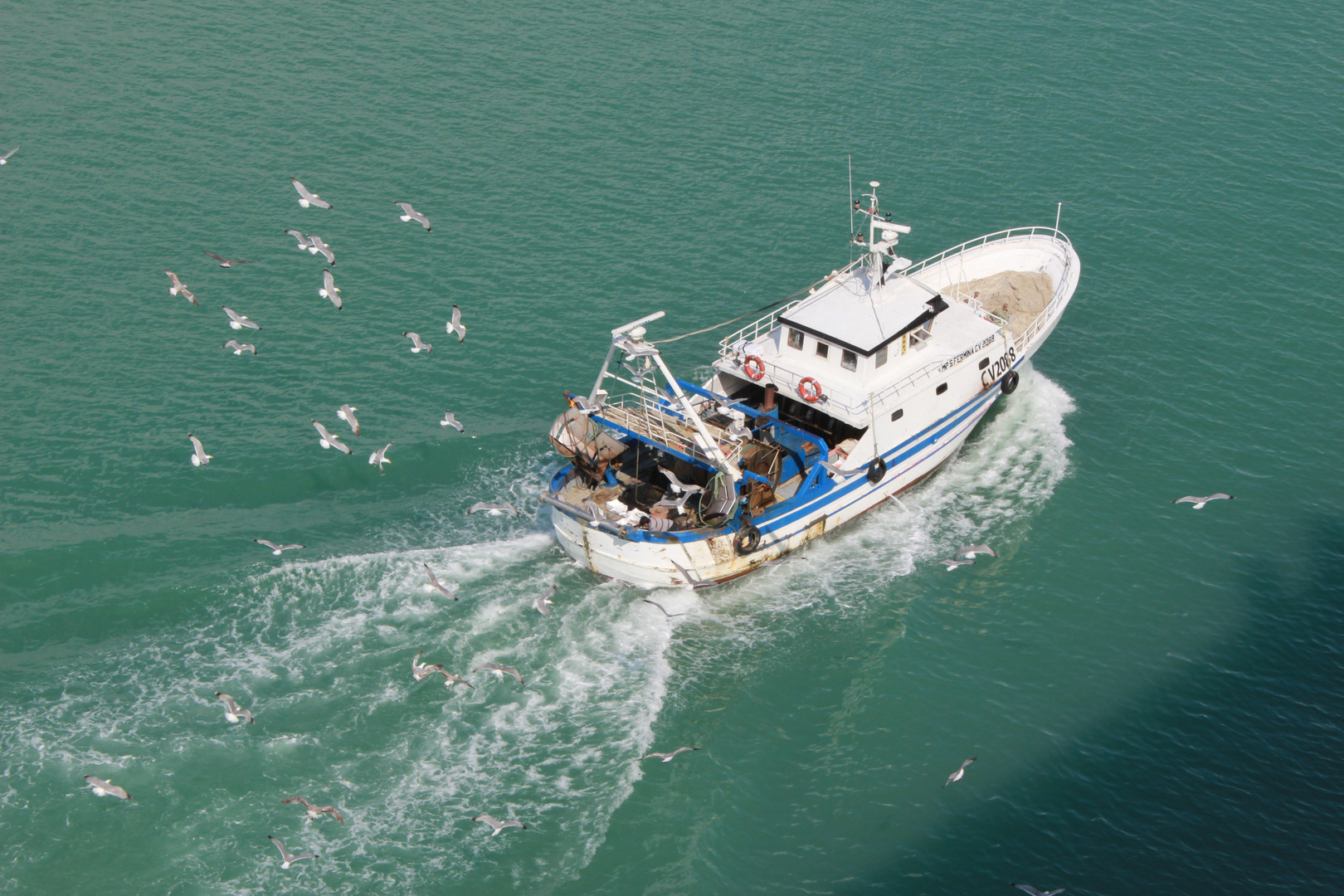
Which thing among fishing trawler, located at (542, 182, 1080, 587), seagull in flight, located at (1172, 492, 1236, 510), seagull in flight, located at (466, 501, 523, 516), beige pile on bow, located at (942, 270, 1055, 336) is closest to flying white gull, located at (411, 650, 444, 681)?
seagull in flight, located at (466, 501, 523, 516)

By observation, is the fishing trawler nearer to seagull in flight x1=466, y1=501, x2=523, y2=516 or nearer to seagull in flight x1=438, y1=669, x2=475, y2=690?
seagull in flight x1=466, y1=501, x2=523, y2=516

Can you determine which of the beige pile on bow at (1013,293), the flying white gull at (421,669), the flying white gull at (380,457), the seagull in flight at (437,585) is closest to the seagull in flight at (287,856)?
the flying white gull at (421,669)

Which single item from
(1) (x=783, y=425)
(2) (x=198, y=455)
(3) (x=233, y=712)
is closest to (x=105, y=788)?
(3) (x=233, y=712)

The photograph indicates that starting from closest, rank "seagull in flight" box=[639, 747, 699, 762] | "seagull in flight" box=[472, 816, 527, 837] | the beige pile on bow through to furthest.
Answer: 1. "seagull in flight" box=[472, 816, 527, 837]
2. "seagull in flight" box=[639, 747, 699, 762]
3. the beige pile on bow

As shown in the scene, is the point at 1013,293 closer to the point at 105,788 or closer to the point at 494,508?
the point at 494,508

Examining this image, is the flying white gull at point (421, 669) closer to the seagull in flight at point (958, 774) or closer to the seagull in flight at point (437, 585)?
the seagull in flight at point (437, 585)
